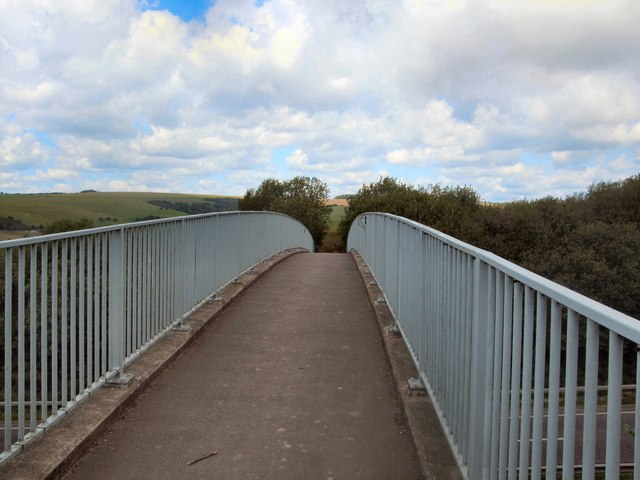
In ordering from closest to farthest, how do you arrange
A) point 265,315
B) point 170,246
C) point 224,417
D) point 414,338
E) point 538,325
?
1. point 538,325
2. point 224,417
3. point 414,338
4. point 170,246
5. point 265,315

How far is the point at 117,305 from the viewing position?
4.34m

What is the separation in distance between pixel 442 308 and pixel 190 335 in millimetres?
3235

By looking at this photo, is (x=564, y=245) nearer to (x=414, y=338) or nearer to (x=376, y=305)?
(x=376, y=305)

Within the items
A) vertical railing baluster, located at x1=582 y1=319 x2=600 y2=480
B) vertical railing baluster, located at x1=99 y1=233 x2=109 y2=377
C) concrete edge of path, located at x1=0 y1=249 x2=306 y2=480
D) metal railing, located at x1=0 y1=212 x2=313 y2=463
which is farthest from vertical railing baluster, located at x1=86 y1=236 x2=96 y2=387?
vertical railing baluster, located at x1=582 y1=319 x2=600 y2=480

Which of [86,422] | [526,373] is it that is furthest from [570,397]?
[86,422]

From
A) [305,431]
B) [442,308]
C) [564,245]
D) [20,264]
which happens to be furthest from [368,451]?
[564,245]

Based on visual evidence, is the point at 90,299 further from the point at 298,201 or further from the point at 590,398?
the point at 298,201

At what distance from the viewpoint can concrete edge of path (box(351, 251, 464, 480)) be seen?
314 cm

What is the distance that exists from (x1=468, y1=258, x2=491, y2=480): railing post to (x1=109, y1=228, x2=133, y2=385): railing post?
2.79 m

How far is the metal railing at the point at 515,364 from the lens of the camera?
5.08 feet

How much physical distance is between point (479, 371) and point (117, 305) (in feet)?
9.53

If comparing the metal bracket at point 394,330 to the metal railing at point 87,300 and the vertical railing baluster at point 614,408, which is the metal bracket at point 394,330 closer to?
the metal railing at point 87,300

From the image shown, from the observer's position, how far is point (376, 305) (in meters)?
7.59

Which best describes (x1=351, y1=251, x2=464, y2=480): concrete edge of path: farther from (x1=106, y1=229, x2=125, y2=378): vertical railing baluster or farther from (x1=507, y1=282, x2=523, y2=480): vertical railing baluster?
(x1=106, y1=229, x2=125, y2=378): vertical railing baluster
